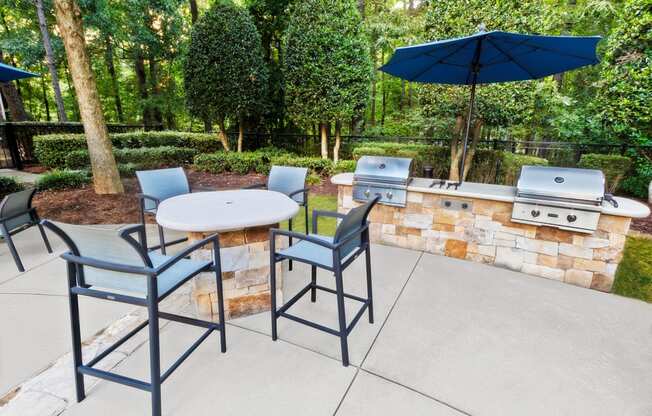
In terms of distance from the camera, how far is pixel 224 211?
2158 millimetres


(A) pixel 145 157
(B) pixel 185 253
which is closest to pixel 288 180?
(B) pixel 185 253

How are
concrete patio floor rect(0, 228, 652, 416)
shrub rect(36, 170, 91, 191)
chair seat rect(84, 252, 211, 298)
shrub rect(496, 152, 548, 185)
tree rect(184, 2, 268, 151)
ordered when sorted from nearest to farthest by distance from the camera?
chair seat rect(84, 252, 211, 298), concrete patio floor rect(0, 228, 652, 416), shrub rect(496, 152, 548, 185), shrub rect(36, 170, 91, 191), tree rect(184, 2, 268, 151)

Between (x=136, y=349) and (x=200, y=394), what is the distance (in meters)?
0.63

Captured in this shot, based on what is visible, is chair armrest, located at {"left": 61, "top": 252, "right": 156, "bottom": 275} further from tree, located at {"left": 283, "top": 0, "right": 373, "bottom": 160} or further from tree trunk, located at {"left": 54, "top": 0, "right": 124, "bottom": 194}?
tree, located at {"left": 283, "top": 0, "right": 373, "bottom": 160}

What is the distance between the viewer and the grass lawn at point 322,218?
4161mm

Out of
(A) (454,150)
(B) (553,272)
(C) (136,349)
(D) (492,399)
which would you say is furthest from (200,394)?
(A) (454,150)

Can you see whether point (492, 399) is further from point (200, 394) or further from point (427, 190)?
point (427, 190)

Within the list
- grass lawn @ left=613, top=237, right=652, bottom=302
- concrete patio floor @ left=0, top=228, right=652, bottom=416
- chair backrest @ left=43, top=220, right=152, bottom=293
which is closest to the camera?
chair backrest @ left=43, top=220, right=152, bottom=293

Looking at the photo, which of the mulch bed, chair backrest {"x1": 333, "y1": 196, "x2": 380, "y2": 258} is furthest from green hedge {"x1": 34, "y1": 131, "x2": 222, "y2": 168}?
chair backrest {"x1": 333, "y1": 196, "x2": 380, "y2": 258}

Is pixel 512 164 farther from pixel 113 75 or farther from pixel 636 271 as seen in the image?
pixel 113 75

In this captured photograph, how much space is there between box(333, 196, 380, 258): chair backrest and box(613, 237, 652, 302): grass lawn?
8.44ft

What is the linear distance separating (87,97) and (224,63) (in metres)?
3.41

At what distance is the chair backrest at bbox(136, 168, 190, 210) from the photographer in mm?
3014

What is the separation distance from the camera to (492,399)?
1600mm
